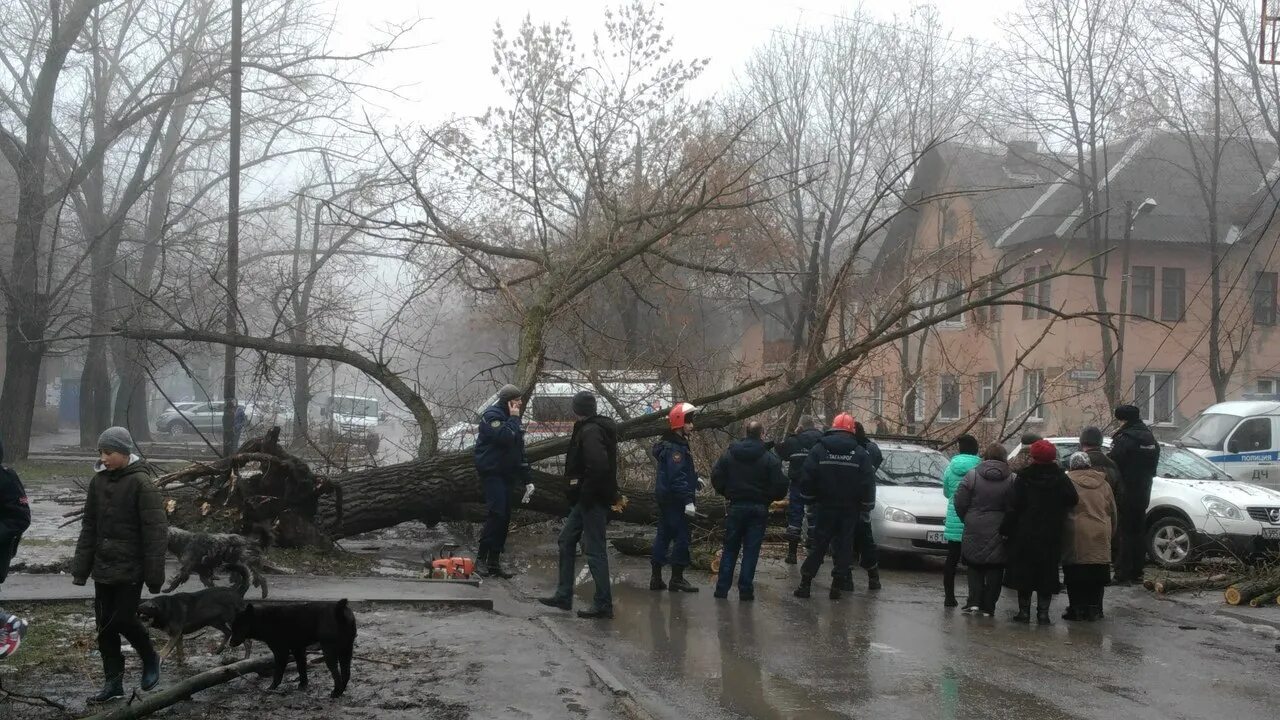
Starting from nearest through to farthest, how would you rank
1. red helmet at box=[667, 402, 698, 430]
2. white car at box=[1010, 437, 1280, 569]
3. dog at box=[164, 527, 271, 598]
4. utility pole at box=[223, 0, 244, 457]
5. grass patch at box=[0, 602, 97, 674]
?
grass patch at box=[0, 602, 97, 674], dog at box=[164, 527, 271, 598], red helmet at box=[667, 402, 698, 430], white car at box=[1010, 437, 1280, 569], utility pole at box=[223, 0, 244, 457]

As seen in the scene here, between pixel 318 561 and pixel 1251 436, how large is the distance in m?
14.9

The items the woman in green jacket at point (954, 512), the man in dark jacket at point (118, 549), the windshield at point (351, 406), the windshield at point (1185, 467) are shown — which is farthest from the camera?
the windshield at point (351, 406)

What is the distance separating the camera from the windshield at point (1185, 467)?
14.8 meters

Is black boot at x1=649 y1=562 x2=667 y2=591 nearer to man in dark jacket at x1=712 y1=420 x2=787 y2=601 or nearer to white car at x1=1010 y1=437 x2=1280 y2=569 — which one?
man in dark jacket at x1=712 y1=420 x2=787 y2=601

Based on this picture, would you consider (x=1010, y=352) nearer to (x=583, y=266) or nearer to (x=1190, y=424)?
(x=1190, y=424)

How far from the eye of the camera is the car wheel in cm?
1374

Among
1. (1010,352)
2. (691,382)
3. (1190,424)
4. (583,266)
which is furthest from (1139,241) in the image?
(583,266)

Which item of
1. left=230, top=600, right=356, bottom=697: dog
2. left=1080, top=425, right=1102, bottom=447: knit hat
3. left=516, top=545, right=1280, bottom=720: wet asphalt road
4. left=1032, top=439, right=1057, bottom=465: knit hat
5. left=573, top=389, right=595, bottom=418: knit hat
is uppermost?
left=573, top=389, right=595, bottom=418: knit hat

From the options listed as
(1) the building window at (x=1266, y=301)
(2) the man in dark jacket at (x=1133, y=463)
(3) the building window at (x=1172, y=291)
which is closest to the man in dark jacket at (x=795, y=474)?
(2) the man in dark jacket at (x=1133, y=463)

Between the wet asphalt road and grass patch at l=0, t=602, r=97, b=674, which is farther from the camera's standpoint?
grass patch at l=0, t=602, r=97, b=674

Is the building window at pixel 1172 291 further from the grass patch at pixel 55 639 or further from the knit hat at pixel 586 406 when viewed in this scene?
the grass patch at pixel 55 639

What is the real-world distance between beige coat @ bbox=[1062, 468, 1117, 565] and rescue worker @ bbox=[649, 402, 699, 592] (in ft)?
11.0

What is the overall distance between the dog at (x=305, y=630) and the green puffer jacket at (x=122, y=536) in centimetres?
58

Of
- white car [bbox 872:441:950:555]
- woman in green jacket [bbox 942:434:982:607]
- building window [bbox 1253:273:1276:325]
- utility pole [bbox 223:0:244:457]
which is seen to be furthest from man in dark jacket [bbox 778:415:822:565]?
building window [bbox 1253:273:1276:325]
